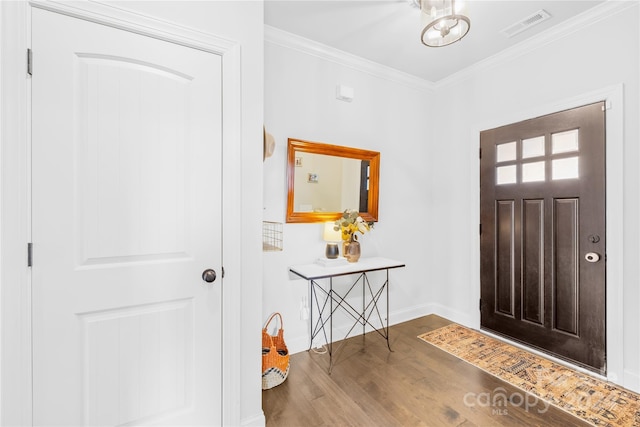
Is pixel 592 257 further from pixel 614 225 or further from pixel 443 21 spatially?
pixel 443 21

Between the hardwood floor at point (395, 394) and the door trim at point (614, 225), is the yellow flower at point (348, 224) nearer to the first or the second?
the hardwood floor at point (395, 394)

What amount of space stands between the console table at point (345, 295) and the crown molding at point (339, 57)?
1.93 m

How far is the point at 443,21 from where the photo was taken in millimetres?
1610

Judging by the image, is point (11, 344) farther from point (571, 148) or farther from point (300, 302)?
point (571, 148)

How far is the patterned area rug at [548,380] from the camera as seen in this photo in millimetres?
1824

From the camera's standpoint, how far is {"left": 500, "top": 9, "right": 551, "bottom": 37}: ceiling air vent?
2.24 m

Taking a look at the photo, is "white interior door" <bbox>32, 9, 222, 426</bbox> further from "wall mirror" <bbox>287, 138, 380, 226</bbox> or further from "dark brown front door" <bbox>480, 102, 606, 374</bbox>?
"dark brown front door" <bbox>480, 102, 606, 374</bbox>

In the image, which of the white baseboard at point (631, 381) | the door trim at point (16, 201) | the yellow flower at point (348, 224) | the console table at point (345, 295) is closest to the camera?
the door trim at point (16, 201)

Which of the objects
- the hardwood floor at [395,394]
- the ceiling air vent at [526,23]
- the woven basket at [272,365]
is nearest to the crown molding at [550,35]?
the ceiling air vent at [526,23]

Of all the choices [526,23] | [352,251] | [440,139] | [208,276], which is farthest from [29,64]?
[440,139]

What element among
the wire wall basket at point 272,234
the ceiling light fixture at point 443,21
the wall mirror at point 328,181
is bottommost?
the wire wall basket at point 272,234

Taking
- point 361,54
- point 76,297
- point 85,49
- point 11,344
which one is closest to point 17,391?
point 11,344

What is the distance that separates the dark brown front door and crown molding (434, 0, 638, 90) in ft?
2.10

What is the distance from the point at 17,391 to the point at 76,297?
1.28 ft
